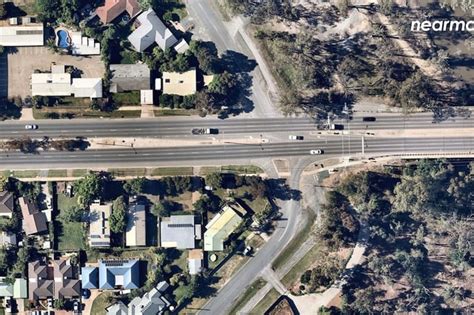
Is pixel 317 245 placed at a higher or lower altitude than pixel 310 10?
lower

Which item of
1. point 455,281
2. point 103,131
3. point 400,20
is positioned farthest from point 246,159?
point 455,281

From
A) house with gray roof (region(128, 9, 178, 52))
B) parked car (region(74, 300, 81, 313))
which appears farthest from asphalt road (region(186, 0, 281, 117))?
parked car (region(74, 300, 81, 313))

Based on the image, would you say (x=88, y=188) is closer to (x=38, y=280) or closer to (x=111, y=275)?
(x=111, y=275)

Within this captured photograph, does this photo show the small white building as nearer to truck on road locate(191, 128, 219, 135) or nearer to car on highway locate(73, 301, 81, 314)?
truck on road locate(191, 128, 219, 135)

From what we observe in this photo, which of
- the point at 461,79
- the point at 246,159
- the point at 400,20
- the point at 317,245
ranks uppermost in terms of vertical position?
the point at 400,20

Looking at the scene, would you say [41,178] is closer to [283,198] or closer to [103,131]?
[103,131]

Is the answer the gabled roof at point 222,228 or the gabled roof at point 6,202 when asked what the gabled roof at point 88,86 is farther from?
the gabled roof at point 222,228
